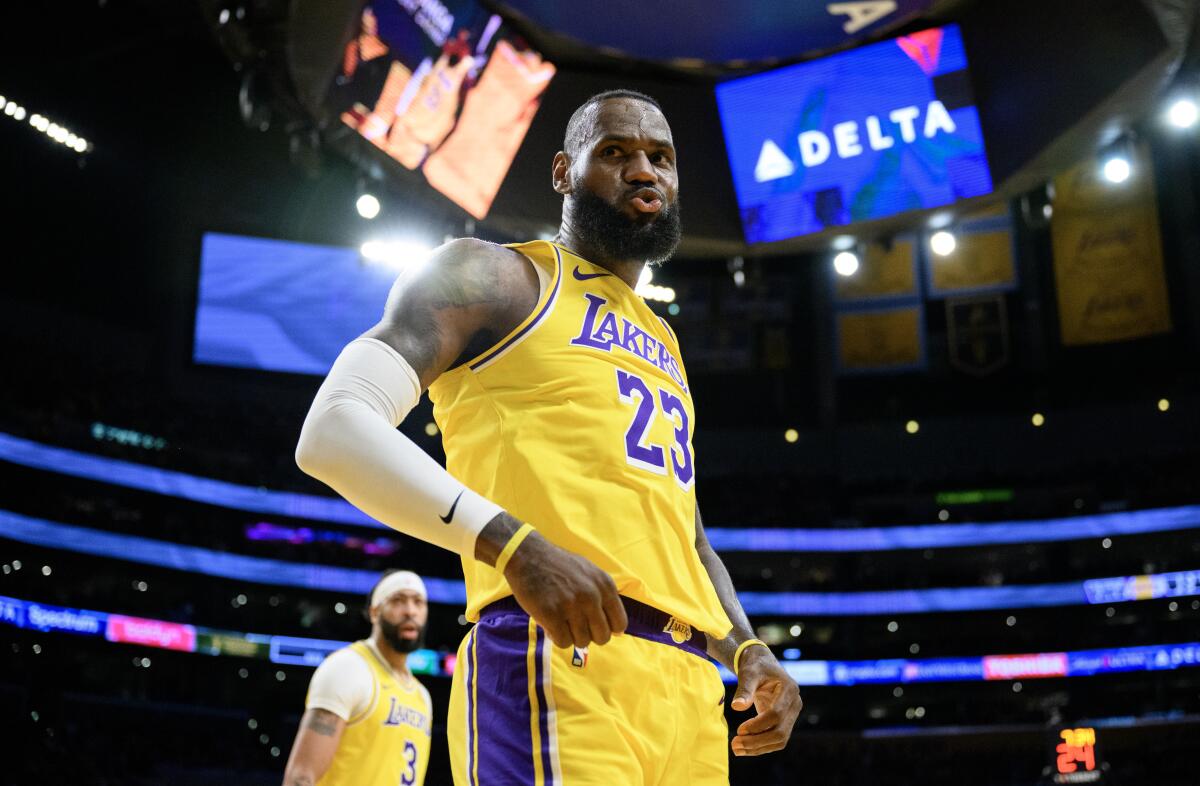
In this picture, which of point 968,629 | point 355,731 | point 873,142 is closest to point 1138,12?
point 873,142

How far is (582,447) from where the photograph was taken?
2.30 metres

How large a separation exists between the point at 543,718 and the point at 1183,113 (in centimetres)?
1254

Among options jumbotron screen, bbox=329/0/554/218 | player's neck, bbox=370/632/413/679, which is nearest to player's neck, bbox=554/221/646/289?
player's neck, bbox=370/632/413/679

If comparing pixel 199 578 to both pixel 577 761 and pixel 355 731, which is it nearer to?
pixel 355 731

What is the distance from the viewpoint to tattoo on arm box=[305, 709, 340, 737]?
5195mm

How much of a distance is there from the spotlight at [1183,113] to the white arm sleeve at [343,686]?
10218 millimetres

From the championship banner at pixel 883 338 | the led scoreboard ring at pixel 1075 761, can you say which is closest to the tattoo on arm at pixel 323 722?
the led scoreboard ring at pixel 1075 761

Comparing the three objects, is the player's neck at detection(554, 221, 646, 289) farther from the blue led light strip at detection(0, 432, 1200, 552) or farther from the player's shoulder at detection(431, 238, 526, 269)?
the blue led light strip at detection(0, 432, 1200, 552)

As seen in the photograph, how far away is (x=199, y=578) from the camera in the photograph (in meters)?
26.2

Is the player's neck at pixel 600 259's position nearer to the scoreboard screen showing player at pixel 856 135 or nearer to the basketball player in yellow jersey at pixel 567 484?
the basketball player in yellow jersey at pixel 567 484

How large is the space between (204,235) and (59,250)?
10.6ft

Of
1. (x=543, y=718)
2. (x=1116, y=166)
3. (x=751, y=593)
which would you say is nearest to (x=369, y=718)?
(x=543, y=718)

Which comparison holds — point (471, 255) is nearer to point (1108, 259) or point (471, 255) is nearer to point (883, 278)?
point (1108, 259)

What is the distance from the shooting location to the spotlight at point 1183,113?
468 inches
